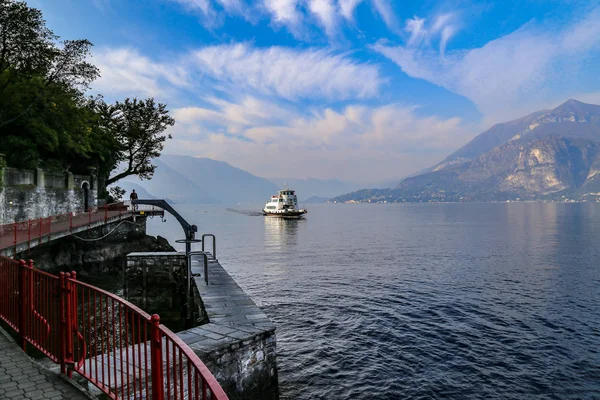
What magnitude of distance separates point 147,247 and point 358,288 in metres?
17.2

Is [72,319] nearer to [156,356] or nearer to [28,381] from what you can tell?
[28,381]

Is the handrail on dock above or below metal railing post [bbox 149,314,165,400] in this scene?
above

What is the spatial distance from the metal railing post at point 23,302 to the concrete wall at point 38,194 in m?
16.3

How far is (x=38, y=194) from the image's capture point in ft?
75.8

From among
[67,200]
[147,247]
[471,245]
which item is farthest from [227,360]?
[471,245]

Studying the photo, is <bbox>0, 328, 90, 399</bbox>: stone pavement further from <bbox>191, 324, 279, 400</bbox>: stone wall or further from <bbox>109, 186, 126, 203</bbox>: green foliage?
<bbox>109, 186, 126, 203</bbox>: green foliage

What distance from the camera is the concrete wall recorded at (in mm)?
19766

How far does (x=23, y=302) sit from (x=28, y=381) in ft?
5.85

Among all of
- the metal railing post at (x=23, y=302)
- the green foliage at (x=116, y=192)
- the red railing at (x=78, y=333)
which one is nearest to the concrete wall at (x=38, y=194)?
the green foliage at (x=116, y=192)

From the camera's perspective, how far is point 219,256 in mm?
36812

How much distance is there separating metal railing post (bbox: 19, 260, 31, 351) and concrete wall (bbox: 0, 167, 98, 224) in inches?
640

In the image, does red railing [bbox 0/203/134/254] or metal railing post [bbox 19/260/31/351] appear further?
red railing [bbox 0/203/134/254]

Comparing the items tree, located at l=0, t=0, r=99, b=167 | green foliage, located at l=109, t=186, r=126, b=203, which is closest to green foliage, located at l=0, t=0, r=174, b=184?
tree, located at l=0, t=0, r=99, b=167

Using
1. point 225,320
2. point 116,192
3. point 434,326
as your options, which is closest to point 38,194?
point 225,320
